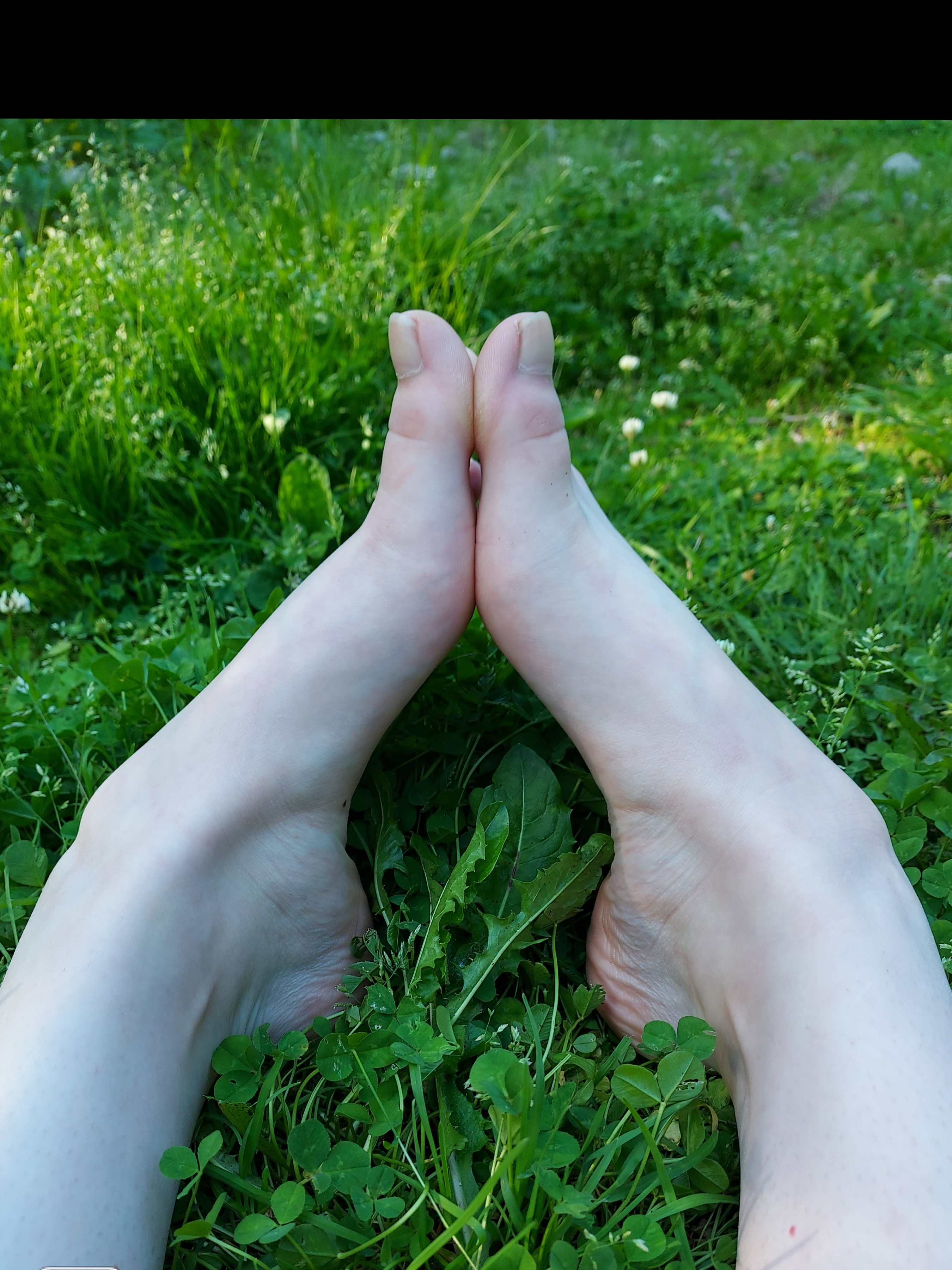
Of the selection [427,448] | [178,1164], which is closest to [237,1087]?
[178,1164]

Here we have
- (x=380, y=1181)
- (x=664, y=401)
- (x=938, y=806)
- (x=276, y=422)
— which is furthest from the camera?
(x=664, y=401)

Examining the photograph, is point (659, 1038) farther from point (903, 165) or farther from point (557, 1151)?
point (903, 165)

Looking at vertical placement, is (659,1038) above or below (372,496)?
below

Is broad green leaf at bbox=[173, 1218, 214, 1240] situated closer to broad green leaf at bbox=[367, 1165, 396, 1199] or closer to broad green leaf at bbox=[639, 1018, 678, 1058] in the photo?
A: broad green leaf at bbox=[367, 1165, 396, 1199]

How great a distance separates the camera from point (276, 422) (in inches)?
88.0

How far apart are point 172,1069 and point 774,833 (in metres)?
0.82

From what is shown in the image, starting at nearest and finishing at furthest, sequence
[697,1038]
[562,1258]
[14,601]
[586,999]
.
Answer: [562,1258], [697,1038], [586,999], [14,601]

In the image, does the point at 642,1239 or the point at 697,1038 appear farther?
the point at 697,1038

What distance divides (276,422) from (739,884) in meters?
1.53

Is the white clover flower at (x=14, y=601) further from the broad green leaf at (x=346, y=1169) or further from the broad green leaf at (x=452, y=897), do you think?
the broad green leaf at (x=346, y=1169)

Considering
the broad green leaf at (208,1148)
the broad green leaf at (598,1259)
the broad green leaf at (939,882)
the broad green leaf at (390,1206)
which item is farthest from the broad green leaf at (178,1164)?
the broad green leaf at (939,882)

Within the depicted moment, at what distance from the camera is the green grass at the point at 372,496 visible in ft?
3.83

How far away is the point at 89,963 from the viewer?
1155mm
